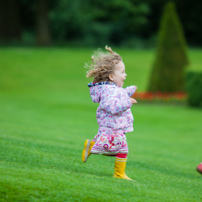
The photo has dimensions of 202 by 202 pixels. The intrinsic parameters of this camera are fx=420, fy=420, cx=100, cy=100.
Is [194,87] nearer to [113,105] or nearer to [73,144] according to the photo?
[73,144]

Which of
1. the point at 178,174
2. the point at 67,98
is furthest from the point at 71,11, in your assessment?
the point at 178,174

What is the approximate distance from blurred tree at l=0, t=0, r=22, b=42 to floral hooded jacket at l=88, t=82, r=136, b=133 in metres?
31.3

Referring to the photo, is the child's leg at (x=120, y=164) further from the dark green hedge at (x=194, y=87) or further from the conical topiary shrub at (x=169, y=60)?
the conical topiary shrub at (x=169, y=60)

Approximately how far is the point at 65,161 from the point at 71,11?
35230mm

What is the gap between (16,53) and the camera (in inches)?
1149

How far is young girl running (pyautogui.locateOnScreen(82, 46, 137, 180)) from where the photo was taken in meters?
4.73

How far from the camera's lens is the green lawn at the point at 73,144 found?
13.5 feet

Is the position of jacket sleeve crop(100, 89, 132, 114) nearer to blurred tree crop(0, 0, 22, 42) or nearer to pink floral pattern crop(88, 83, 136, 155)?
pink floral pattern crop(88, 83, 136, 155)

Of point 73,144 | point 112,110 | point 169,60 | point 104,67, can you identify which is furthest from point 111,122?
point 169,60

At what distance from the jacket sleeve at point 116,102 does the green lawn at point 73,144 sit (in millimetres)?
785

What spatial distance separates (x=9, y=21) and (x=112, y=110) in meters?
33.1

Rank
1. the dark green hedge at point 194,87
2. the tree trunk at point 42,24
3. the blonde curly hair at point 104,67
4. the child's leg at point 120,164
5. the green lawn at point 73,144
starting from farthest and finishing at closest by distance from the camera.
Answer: the tree trunk at point 42,24, the dark green hedge at point 194,87, the blonde curly hair at point 104,67, the child's leg at point 120,164, the green lawn at point 73,144

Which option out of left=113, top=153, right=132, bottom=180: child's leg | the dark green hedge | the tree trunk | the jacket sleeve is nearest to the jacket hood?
the jacket sleeve

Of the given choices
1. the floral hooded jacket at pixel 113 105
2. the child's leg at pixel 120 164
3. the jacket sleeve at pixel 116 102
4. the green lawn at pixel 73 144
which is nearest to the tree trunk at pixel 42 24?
the green lawn at pixel 73 144
